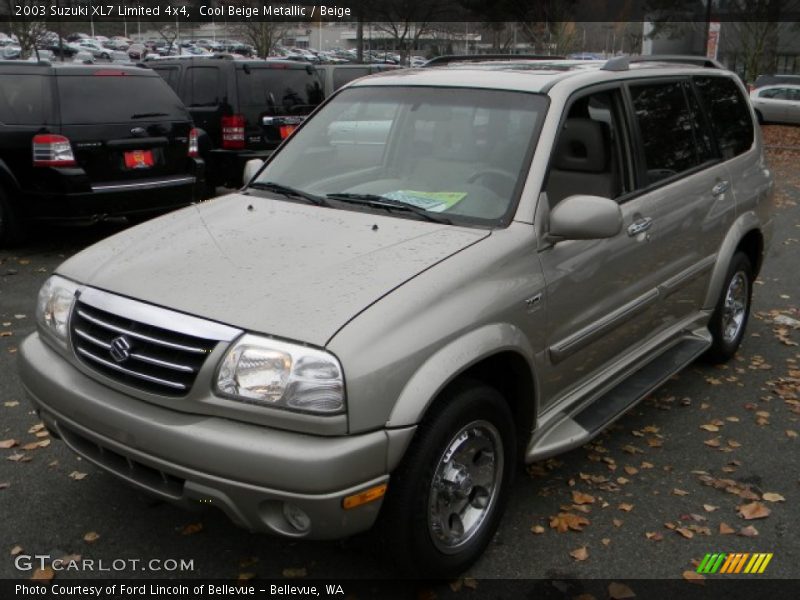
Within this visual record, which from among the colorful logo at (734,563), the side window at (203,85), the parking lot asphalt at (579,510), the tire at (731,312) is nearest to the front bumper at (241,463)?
the parking lot asphalt at (579,510)

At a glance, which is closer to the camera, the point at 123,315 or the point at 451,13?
the point at 123,315

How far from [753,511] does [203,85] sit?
373 inches

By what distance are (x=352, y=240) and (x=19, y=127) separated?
5.89 m

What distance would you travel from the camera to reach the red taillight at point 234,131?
10648mm

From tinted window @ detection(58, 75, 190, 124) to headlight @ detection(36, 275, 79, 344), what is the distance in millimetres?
5061

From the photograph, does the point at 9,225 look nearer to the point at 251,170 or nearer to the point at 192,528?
the point at 251,170

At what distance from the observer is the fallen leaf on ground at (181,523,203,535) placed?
340cm

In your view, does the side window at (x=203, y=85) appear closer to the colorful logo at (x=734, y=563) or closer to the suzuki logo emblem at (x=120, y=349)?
the suzuki logo emblem at (x=120, y=349)

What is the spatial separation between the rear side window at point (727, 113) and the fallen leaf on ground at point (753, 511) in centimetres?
231

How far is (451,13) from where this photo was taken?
32.0 metres

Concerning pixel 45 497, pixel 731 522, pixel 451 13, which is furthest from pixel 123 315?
pixel 451 13

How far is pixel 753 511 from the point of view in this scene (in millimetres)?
3645

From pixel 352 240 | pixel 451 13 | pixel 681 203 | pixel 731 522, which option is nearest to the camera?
pixel 352 240

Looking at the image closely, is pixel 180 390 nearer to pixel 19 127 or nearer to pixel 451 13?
pixel 19 127
